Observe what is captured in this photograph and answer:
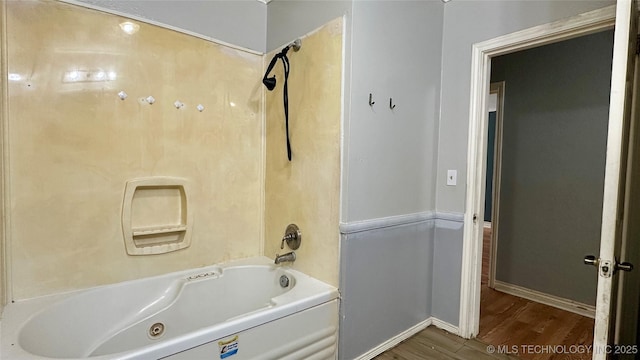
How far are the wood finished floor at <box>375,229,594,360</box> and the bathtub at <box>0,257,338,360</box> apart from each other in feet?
2.07

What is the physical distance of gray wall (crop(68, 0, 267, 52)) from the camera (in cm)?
176

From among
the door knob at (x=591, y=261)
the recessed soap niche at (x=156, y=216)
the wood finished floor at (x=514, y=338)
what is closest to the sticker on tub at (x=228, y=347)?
the recessed soap niche at (x=156, y=216)

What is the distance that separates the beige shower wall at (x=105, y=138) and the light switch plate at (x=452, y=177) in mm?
917

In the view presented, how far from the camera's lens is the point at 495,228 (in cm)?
298

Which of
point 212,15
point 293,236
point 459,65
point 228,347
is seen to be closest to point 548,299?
point 459,65

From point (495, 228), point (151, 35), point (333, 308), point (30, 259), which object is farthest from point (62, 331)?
point (495, 228)

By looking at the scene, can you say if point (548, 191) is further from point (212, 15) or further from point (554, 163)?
point (212, 15)

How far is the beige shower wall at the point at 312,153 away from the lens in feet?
5.77

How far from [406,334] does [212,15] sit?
245 centimetres

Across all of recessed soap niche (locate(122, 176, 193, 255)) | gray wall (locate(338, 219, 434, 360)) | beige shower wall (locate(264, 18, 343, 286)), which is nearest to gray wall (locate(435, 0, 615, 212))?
gray wall (locate(338, 219, 434, 360))

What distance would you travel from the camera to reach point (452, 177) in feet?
7.06

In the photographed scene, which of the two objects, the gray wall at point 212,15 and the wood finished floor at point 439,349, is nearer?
the gray wall at point 212,15

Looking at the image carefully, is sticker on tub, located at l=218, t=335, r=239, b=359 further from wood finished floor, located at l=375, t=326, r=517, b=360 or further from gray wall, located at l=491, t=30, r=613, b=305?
gray wall, located at l=491, t=30, r=613, b=305

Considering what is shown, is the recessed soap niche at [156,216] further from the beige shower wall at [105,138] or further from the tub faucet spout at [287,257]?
the tub faucet spout at [287,257]
